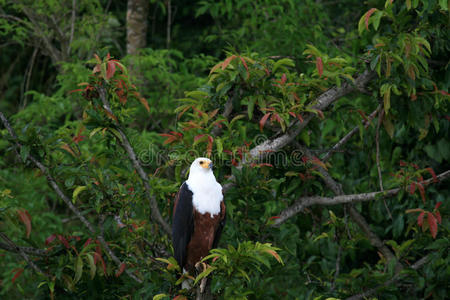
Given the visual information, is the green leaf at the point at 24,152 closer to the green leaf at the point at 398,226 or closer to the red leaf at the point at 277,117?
the red leaf at the point at 277,117

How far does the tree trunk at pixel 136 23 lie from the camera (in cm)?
522

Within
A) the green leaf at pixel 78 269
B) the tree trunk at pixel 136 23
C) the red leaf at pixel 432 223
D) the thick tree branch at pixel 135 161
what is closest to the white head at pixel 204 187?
the thick tree branch at pixel 135 161

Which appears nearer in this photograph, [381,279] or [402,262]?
[381,279]

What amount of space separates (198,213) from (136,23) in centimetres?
301

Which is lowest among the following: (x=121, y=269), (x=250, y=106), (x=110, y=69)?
(x=121, y=269)

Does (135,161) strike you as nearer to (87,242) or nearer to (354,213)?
(87,242)

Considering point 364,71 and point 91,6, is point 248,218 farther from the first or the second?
point 91,6

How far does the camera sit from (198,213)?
2863mm

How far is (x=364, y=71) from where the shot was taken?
323 cm

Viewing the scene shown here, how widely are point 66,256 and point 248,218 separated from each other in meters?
1.11

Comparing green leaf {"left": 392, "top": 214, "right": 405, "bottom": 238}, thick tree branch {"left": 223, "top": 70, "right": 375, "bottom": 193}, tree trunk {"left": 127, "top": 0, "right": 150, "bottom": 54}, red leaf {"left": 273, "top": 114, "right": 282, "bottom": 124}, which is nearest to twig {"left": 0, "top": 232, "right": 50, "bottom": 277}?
thick tree branch {"left": 223, "top": 70, "right": 375, "bottom": 193}

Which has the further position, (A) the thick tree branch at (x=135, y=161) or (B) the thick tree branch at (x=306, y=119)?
(B) the thick tree branch at (x=306, y=119)

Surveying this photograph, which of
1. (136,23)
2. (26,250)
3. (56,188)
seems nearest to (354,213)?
(56,188)

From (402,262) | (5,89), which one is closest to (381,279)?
(402,262)
